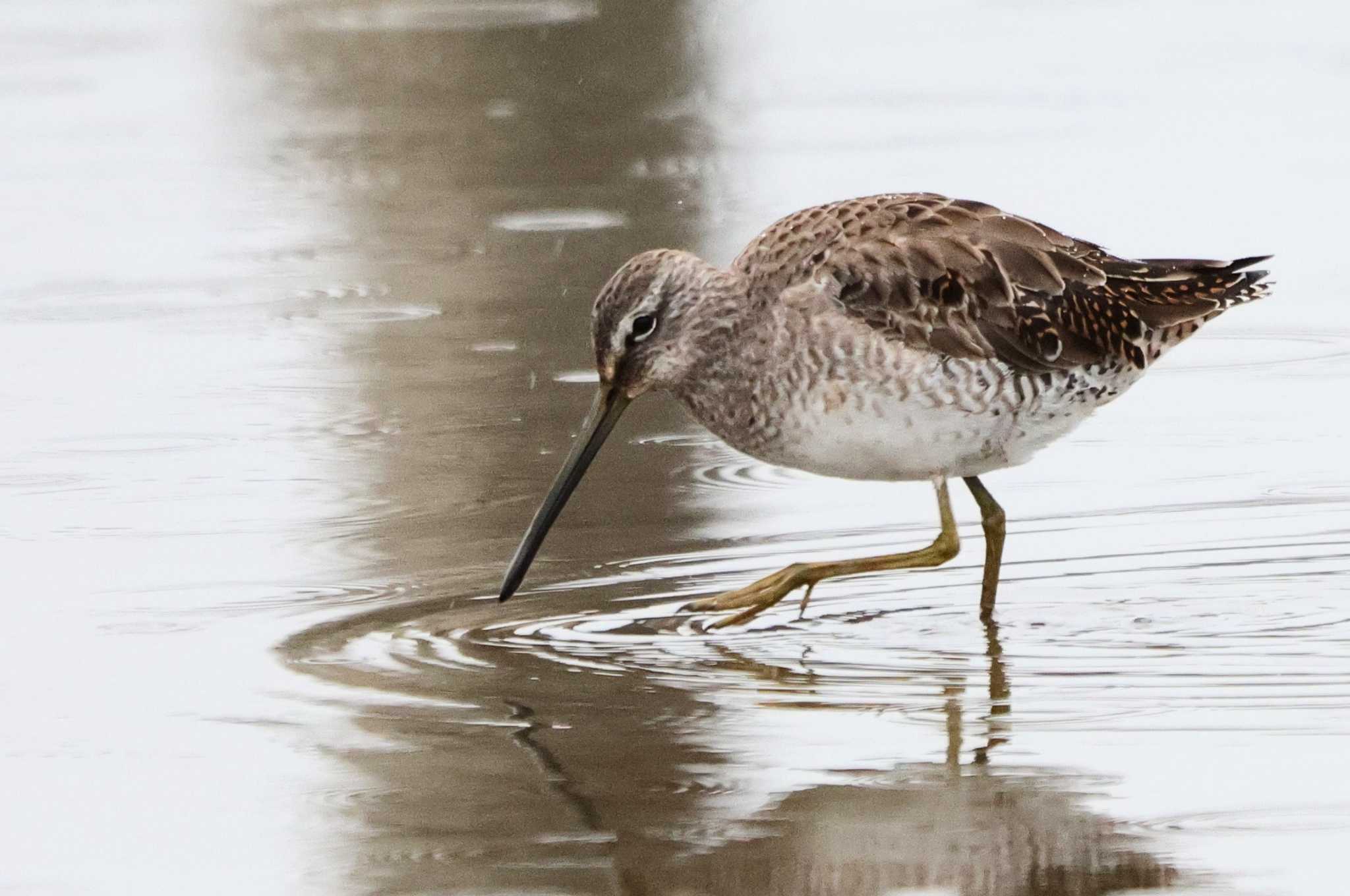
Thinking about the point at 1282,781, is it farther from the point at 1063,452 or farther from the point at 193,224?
the point at 193,224

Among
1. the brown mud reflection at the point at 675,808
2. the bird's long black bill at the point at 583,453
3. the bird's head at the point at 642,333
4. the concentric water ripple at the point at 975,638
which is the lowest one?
the concentric water ripple at the point at 975,638

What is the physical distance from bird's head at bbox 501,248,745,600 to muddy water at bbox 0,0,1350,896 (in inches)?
11.8

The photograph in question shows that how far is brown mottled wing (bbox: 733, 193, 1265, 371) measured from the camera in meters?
5.93

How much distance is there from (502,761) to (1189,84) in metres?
8.61

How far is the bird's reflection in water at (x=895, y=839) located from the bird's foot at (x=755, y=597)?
0.99m

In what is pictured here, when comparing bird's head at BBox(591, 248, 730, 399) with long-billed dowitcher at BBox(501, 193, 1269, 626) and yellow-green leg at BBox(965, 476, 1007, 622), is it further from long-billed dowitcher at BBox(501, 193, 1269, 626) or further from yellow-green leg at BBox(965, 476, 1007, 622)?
yellow-green leg at BBox(965, 476, 1007, 622)

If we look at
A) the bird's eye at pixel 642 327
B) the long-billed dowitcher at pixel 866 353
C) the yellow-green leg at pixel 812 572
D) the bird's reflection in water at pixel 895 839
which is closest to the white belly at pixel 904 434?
the long-billed dowitcher at pixel 866 353

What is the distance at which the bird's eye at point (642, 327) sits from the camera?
595 cm

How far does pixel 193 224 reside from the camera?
35.2ft

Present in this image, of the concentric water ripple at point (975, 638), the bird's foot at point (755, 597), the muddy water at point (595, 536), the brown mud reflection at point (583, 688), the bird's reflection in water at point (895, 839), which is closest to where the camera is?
the bird's reflection in water at point (895, 839)

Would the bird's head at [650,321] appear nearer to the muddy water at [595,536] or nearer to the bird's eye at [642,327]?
the bird's eye at [642,327]

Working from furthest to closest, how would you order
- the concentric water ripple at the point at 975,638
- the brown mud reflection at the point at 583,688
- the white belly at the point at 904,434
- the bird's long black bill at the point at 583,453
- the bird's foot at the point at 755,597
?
the bird's long black bill at the point at 583,453, the white belly at the point at 904,434, the bird's foot at the point at 755,597, the concentric water ripple at the point at 975,638, the brown mud reflection at the point at 583,688

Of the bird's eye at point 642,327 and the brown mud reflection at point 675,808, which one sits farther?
the bird's eye at point 642,327

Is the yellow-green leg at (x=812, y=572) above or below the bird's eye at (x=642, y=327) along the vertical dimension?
below
